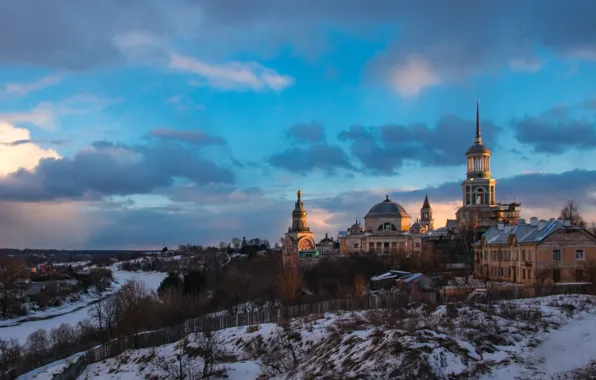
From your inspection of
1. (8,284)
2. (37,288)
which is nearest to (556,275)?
(37,288)

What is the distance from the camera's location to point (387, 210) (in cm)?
8219

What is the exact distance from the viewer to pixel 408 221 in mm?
82938

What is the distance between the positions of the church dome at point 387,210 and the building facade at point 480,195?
8.30 m

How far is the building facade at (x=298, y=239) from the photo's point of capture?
8550 centimetres

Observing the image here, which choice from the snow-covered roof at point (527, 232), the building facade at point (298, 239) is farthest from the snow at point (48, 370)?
the building facade at point (298, 239)

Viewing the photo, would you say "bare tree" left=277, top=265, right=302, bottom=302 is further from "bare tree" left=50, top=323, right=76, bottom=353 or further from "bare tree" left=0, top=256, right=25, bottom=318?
"bare tree" left=0, top=256, right=25, bottom=318

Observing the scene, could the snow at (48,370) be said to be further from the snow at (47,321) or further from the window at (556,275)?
the window at (556,275)

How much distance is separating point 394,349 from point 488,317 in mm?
5283

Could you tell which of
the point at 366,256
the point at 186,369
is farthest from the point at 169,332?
the point at 366,256

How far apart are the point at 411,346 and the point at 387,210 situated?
2593 inches

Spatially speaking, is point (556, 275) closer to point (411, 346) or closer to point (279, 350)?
point (279, 350)

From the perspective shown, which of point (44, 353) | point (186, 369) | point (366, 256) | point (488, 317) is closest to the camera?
point (488, 317)

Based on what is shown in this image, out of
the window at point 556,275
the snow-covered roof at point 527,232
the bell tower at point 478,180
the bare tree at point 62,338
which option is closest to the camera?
the window at point 556,275

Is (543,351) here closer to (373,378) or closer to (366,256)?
(373,378)
